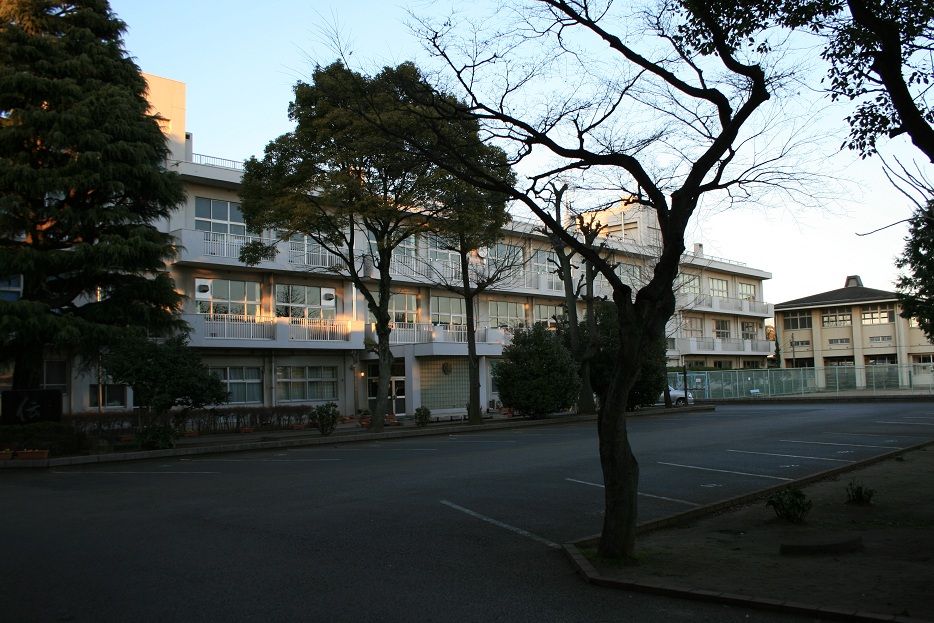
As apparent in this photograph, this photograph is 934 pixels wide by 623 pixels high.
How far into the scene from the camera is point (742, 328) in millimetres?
66188

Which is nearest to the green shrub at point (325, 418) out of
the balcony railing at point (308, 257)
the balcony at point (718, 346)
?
the balcony railing at point (308, 257)

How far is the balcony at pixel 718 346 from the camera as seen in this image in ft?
187

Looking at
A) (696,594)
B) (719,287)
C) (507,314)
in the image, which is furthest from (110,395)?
(719,287)

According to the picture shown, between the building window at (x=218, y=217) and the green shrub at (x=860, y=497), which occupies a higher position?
the building window at (x=218, y=217)

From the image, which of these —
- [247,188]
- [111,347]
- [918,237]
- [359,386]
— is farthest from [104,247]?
[918,237]

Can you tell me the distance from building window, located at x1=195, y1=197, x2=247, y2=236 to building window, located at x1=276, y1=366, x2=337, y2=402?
6.42 m

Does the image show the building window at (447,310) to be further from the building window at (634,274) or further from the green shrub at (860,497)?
the green shrub at (860,497)

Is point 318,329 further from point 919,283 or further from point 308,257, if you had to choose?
point 919,283

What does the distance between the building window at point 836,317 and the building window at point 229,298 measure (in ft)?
181

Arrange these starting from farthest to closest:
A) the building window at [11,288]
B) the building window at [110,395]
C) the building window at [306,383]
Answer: the building window at [306,383]
the building window at [110,395]
the building window at [11,288]

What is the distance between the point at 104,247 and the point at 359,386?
57.7 feet

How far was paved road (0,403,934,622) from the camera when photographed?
5891mm

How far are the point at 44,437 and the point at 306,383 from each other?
16262mm

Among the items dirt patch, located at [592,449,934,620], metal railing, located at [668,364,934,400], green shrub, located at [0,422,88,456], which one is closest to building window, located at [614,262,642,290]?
metal railing, located at [668,364,934,400]
